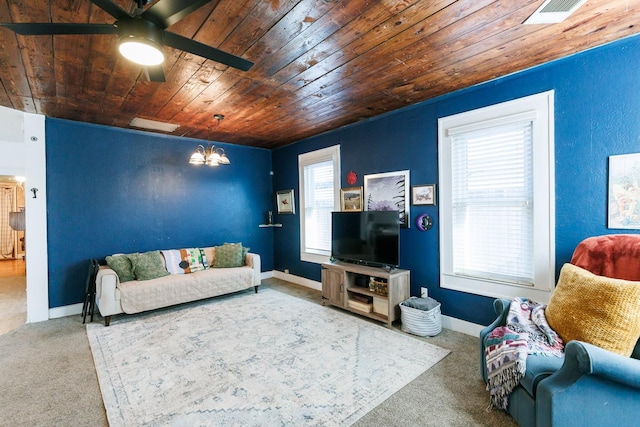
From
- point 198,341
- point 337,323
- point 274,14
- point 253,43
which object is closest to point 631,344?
point 337,323

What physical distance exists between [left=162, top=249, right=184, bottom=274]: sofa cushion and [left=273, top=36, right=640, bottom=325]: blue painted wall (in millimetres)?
3202

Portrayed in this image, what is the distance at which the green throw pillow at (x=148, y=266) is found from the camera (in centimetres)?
395

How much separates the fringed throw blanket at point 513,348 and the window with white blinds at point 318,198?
2.89 metres

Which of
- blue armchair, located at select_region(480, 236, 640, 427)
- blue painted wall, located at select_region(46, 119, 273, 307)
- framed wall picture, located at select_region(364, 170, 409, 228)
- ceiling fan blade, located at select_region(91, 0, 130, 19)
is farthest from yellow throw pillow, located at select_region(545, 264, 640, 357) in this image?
blue painted wall, located at select_region(46, 119, 273, 307)

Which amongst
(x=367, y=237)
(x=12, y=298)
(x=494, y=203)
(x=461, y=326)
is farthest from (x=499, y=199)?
(x=12, y=298)

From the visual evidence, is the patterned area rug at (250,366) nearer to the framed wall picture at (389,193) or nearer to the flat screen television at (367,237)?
the flat screen television at (367,237)

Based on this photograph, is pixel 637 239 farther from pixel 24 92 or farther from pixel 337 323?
pixel 24 92

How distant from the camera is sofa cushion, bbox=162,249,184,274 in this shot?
435cm

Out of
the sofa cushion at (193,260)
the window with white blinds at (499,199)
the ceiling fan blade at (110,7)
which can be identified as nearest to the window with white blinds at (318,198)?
the sofa cushion at (193,260)

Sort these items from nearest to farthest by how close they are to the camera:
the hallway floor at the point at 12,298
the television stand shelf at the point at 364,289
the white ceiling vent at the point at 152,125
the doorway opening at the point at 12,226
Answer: the television stand shelf at the point at 364,289
the hallway floor at the point at 12,298
the white ceiling vent at the point at 152,125
the doorway opening at the point at 12,226

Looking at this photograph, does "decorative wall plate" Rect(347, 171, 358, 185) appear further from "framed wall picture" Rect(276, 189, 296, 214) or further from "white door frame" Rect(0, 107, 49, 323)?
"white door frame" Rect(0, 107, 49, 323)

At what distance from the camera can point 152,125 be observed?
4.12 metres

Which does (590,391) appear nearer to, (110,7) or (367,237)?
(367,237)

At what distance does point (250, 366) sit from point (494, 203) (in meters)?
2.75
